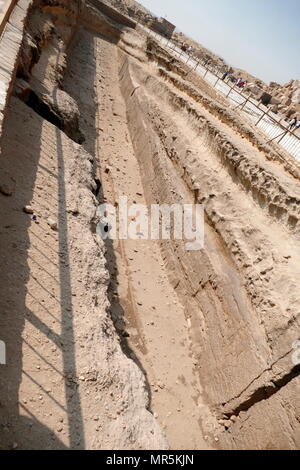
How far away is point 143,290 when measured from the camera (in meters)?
6.72

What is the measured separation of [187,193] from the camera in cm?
771

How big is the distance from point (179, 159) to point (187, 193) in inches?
44.7

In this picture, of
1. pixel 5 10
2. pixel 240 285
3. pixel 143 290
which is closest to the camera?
pixel 240 285

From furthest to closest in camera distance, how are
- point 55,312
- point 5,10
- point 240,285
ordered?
point 5,10 < point 240,285 < point 55,312

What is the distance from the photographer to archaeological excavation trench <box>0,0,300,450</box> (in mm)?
3365

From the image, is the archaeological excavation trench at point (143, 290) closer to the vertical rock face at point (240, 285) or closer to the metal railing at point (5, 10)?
the vertical rock face at point (240, 285)

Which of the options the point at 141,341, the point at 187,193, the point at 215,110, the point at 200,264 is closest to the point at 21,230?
the point at 141,341

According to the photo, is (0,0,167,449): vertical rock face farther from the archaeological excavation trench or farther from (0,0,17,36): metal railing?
(0,0,17,36): metal railing

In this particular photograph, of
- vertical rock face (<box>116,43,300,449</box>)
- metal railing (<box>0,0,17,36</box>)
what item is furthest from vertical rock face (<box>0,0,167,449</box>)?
vertical rock face (<box>116,43,300,449</box>)

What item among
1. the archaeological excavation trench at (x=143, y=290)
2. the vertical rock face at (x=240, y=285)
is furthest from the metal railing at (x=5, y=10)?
the vertical rock face at (x=240, y=285)

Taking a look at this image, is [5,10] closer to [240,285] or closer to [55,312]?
[55,312]

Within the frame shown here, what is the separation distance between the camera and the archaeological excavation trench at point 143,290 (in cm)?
337

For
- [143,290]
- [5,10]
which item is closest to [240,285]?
[143,290]
